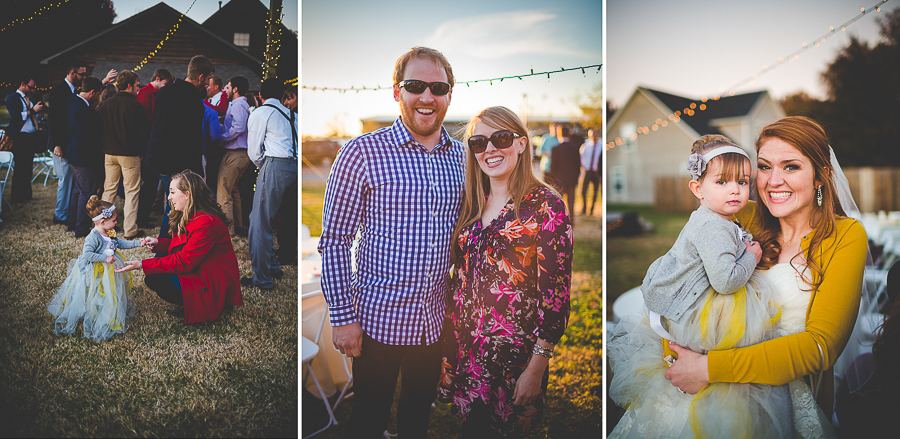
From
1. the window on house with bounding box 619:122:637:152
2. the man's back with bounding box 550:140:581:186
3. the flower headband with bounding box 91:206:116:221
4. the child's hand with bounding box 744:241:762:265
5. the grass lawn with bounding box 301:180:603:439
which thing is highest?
the window on house with bounding box 619:122:637:152

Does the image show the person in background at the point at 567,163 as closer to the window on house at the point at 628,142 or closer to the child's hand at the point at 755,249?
the child's hand at the point at 755,249

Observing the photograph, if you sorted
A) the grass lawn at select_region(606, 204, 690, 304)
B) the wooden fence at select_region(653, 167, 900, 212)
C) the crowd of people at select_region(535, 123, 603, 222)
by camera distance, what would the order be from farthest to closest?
the wooden fence at select_region(653, 167, 900, 212) → the grass lawn at select_region(606, 204, 690, 304) → the crowd of people at select_region(535, 123, 603, 222)

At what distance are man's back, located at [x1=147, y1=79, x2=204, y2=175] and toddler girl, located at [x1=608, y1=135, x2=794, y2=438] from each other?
7.91 ft

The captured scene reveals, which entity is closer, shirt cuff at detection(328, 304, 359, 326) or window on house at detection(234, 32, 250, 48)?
shirt cuff at detection(328, 304, 359, 326)

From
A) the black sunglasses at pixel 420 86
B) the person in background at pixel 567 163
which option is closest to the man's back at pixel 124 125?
the black sunglasses at pixel 420 86

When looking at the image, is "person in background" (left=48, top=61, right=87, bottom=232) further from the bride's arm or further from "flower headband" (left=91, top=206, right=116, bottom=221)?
the bride's arm

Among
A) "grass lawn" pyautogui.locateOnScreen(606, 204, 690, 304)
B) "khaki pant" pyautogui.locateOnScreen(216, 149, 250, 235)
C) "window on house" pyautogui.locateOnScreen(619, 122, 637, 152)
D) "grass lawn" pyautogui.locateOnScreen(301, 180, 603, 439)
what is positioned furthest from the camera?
"window on house" pyautogui.locateOnScreen(619, 122, 637, 152)

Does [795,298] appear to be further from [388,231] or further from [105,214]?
[105,214]

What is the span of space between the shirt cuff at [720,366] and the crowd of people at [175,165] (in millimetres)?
2108

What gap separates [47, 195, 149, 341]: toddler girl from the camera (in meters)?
2.24

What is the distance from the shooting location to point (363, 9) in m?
2.57

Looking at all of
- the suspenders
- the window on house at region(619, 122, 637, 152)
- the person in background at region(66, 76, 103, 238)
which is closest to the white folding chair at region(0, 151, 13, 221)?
the person in background at region(66, 76, 103, 238)

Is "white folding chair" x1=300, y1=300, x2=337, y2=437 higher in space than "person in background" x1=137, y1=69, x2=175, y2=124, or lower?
lower

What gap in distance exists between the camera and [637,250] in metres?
8.98
